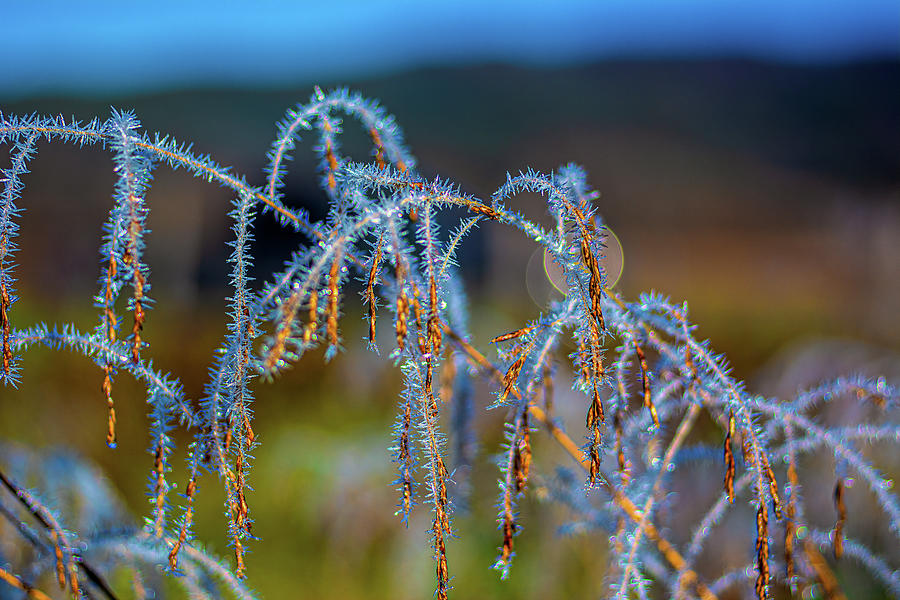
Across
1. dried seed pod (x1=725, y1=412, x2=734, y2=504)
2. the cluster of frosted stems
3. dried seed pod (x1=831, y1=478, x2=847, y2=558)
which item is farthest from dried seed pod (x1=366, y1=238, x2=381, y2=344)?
dried seed pod (x1=831, y1=478, x2=847, y2=558)

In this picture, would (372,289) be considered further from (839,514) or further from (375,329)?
(839,514)

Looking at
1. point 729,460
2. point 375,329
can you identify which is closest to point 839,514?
point 729,460

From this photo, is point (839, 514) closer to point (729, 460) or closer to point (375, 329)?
point (729, 460)

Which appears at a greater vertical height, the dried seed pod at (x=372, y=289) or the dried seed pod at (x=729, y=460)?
the dried seed pod at (x=372, y=289)

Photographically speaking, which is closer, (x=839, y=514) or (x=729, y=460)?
(x=729, y=460)

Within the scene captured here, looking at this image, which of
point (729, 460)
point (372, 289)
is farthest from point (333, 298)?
point (729, 460)

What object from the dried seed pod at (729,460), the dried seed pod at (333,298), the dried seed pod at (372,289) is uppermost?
the dried seed pod at (372,289)

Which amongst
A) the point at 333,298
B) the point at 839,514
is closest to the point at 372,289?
the point at 333,298

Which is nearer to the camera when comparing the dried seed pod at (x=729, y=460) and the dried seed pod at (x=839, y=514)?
the dried seed pod at (x=729, y=460)

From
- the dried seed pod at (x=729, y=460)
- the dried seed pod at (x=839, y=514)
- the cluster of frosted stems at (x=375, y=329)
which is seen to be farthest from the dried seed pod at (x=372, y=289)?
the dried seed pod at (x=839, y=514)

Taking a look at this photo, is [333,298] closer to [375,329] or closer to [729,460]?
[375,329]

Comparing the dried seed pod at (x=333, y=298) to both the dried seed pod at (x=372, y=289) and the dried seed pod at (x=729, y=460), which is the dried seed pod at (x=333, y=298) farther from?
the dried seed pod at (x=729, y=460)

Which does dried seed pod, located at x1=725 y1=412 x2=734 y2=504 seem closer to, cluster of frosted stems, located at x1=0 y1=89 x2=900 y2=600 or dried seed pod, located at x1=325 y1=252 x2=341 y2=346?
cluster of frosted stems, located at x1=0 y1=89 x2=900 y2=600
